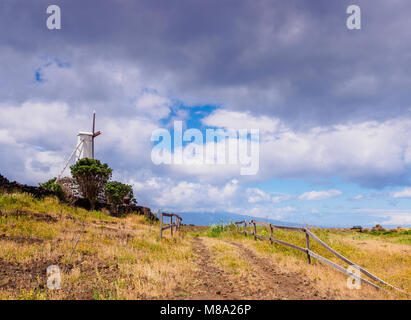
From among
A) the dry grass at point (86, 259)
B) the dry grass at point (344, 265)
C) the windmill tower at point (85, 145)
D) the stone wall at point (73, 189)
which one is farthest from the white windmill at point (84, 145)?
the dry grass at point (344, 265)

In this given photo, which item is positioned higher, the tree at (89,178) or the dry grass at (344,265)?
the tree at (89,178)

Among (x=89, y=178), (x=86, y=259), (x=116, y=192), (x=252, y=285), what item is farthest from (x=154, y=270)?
(x=116, y=192)

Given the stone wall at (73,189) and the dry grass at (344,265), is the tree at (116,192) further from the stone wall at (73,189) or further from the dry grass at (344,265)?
the dry grass at (344,265)

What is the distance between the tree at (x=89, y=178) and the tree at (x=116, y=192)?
5.80 feet

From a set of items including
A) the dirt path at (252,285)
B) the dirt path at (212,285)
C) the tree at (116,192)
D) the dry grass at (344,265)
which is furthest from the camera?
the tree at (116,192)

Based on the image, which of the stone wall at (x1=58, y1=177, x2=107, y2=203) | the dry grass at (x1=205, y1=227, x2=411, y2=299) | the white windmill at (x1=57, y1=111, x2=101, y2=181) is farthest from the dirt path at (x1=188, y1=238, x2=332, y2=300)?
the white windmill at (x1=57, y1=111, x2=101, y2=181)

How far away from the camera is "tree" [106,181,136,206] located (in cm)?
3325

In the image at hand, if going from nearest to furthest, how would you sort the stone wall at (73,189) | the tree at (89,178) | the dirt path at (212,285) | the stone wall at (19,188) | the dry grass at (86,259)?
the dirt path at (212,285)
the dry grass at (86,259)
the stone wall at (19,188)
the tree at (89,178)
the stone wall at (73,189)

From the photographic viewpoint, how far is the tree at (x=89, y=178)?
30094mm

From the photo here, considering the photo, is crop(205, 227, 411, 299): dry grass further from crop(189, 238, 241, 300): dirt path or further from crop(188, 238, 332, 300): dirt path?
crop(189, 238, 241, 300): dirt path

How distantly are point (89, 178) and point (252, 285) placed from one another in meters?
27.2
